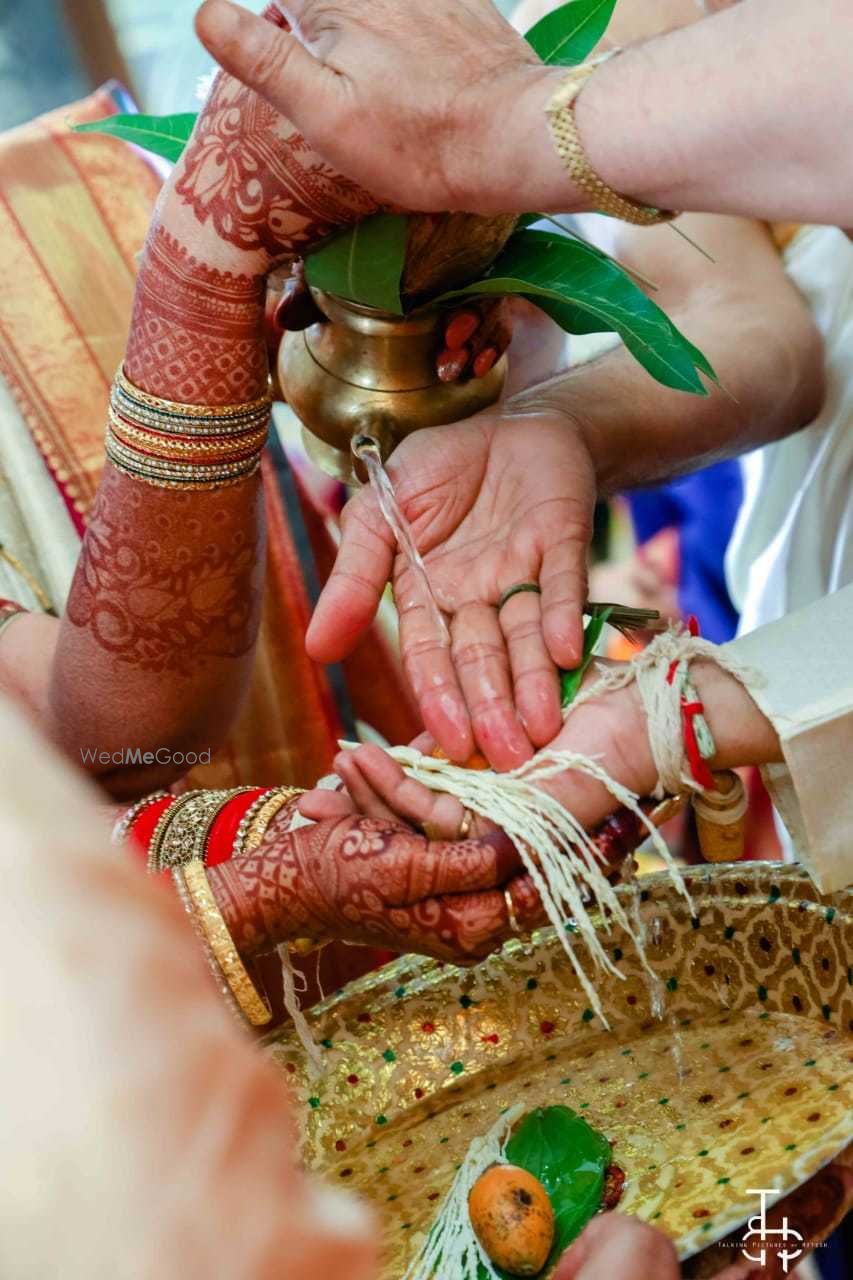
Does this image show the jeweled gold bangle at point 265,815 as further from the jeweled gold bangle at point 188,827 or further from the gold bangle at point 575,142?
the gold bangle at point 575,142

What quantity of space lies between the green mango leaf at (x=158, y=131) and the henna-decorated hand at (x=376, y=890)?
62 cm

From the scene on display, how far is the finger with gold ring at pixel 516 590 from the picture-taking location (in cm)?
123

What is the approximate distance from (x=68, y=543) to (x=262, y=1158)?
1403 mm

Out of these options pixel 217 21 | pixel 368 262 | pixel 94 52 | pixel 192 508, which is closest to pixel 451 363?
pixel 368 262

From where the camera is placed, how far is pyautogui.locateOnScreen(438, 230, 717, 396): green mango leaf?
1203mm

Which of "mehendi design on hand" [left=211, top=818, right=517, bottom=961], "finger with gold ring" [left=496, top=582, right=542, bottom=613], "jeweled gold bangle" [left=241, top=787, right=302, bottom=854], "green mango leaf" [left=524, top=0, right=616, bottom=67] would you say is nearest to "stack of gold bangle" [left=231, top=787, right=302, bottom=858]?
"jeweled gold bangle" [left=241, top=787, right=302, bottom=854]

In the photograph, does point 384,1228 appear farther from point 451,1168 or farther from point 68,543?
point 68,543

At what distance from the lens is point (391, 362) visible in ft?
4.18

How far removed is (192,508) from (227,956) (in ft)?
1.31

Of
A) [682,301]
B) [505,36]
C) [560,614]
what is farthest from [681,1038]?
[682,301]

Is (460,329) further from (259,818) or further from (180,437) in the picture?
(259,818)

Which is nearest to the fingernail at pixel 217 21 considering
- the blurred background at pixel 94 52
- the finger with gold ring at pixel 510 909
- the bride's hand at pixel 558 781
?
the bride's hand at pixel 558 781

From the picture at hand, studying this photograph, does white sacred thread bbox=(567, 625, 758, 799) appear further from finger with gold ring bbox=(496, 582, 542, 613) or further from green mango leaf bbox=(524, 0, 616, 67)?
green mango leaf bbox=(524, 0, 616, 67)

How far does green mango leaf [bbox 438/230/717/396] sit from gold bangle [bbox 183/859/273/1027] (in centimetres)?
51
